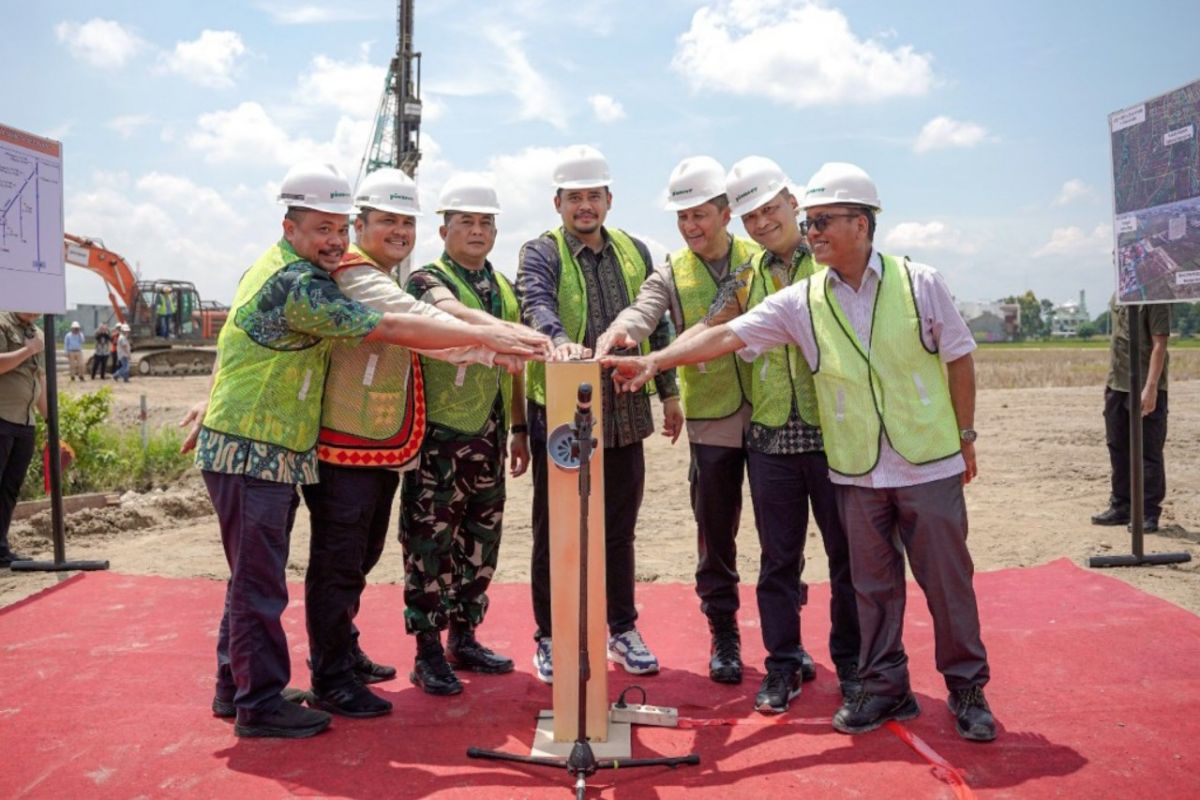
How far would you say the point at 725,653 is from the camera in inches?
177

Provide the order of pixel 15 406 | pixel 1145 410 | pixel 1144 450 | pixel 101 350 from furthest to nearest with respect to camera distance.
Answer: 1. pixel 101 350
2. pixel 1144 450
3. pixel 1145 410
4. pixel 15 406

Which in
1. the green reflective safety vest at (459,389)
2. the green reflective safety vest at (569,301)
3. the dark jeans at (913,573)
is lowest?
the dark jeans at (913,573)

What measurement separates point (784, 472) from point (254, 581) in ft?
6.97

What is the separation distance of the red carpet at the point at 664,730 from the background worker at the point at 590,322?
48cm

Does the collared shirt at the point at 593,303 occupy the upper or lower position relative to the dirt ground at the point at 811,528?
upper

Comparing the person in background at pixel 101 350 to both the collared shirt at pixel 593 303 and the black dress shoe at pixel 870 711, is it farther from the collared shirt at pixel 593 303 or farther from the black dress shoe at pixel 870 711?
the black dress shoe at pixel 870 711

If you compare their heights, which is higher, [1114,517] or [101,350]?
[101,350]

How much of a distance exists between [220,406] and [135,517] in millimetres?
5442

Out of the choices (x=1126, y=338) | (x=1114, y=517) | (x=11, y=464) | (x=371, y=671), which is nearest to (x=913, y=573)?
(x=371, y=671)

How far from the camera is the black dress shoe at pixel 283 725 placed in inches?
148

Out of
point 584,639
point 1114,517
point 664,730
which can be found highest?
point 584,639

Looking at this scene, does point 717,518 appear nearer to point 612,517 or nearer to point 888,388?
point 612,517

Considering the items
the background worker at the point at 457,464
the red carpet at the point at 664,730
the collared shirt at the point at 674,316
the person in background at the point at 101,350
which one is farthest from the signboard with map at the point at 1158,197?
the person in background at the point at 101,350

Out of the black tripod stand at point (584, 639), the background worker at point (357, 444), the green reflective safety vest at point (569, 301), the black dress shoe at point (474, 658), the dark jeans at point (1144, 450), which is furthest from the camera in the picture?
the dark jeans at point (1144, 450)
